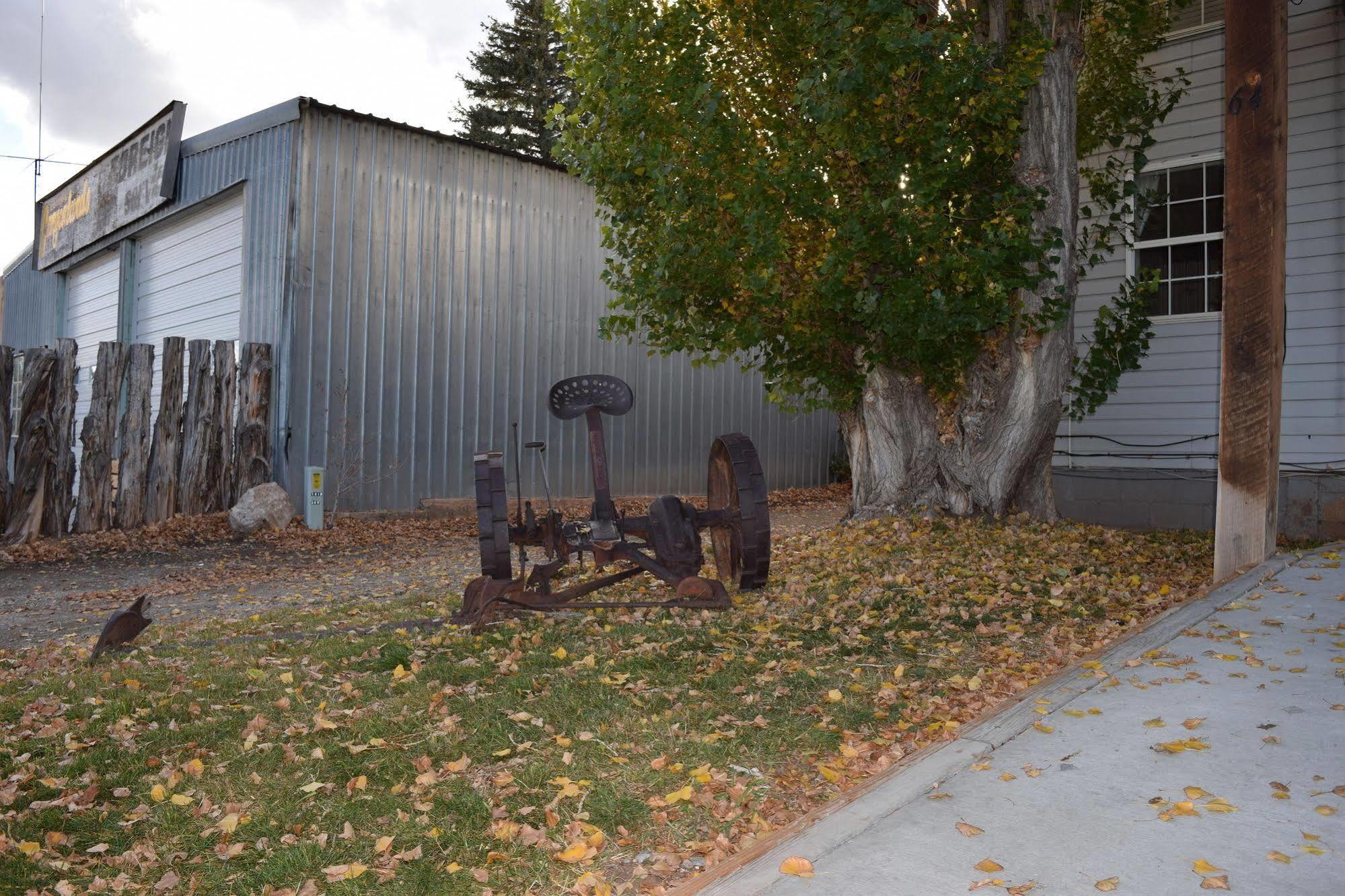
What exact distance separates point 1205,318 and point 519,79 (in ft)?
84.4

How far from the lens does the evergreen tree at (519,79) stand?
31.2m

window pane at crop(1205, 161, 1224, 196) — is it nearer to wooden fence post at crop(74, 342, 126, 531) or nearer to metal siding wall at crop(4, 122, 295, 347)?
metal siding wall at crop(4, 122, 295, 347)

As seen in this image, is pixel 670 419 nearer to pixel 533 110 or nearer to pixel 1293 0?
pixel 1293 0

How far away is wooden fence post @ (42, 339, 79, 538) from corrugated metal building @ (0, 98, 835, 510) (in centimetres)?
217

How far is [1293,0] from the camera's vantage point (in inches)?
→ 388

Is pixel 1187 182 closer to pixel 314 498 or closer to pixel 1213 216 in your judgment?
pixel 1213 216

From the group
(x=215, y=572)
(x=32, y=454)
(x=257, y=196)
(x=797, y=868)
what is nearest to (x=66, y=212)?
(x=257, y=196)

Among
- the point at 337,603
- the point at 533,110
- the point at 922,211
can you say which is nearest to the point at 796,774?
the point at 337,603

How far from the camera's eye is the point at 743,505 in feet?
20.4

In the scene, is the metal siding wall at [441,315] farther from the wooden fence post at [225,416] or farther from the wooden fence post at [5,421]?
the wooden fence post at [5,421]

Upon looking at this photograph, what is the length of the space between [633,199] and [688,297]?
1093 millimetres

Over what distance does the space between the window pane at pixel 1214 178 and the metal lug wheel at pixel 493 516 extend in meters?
8.97

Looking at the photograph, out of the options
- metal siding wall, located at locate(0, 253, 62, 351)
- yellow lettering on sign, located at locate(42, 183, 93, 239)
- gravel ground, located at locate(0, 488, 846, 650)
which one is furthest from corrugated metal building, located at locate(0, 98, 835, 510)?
metal siding wall, located at locate(0, 253, 62, 351)

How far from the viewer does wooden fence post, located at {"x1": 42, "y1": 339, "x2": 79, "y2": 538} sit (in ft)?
34.1
